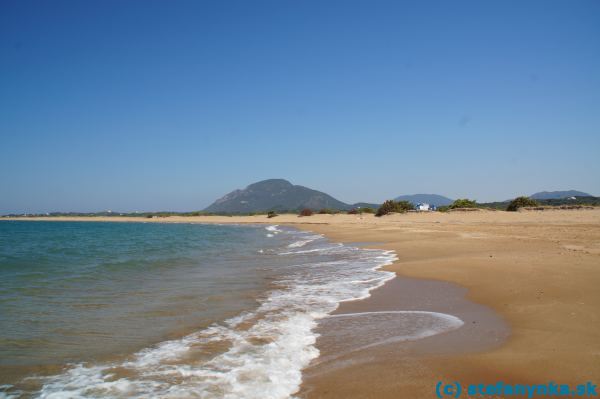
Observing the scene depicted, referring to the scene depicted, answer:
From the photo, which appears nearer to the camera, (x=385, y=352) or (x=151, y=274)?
(x=385, y=352)

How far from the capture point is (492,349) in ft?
16.8

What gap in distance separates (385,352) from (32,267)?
1525 centimetres

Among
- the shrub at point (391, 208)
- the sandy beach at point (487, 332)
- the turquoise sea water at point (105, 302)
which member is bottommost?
the turquoise sea water at point (105, 302)

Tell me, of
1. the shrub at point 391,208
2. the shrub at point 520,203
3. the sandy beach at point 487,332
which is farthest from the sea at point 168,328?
the shrub at point 391,208

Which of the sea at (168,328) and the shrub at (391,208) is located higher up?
the shrub at (391,208)

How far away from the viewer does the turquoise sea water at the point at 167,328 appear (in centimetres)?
454

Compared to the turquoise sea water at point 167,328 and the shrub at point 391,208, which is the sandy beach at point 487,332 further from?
the shrub at point 391,208

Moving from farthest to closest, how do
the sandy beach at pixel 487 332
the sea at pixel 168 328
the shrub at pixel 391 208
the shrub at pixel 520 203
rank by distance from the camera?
the shrub at pixel 391 208
the shrub at pixel 520 203
the sea at pixel 168 328
the sandy beach at pixel 487 332

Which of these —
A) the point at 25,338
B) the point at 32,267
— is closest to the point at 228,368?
the point at 25,338

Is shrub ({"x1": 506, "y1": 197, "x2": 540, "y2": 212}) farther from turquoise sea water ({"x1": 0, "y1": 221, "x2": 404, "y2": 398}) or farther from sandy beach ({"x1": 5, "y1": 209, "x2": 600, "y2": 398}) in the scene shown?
turquoise sea water ({"x1": 0, "y1": 221, "x2": 404, "y2": 398})

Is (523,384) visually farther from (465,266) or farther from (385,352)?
(465,266)

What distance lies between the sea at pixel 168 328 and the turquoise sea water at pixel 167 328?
0.02 metres

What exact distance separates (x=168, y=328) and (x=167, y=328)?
2 centimetres

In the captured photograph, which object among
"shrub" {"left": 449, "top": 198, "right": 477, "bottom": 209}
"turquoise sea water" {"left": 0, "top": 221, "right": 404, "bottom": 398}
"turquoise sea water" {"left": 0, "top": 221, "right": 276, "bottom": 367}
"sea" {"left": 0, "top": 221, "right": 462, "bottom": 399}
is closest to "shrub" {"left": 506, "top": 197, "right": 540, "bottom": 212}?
"shrub" {"left": 449, "top": 198, "right": 477, "bottom": 209}
